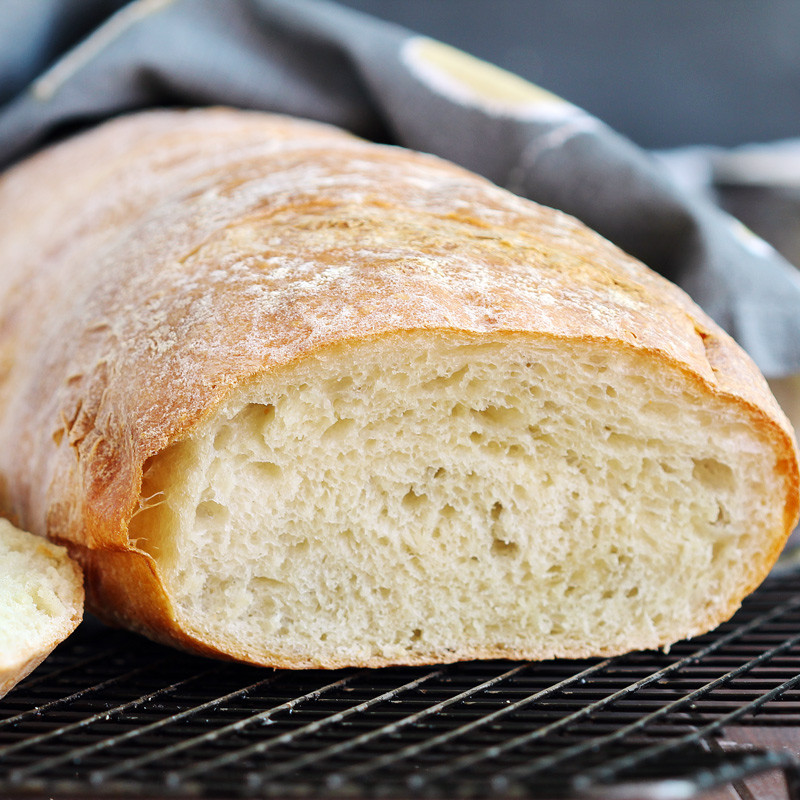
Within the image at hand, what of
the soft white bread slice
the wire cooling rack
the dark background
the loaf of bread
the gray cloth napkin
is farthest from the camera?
the dark background

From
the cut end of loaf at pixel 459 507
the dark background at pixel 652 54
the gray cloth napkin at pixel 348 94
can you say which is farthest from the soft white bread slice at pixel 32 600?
the dark background at pixel 652 54

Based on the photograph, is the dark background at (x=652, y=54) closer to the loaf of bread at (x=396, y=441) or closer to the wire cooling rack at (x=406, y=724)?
the loaf of bread at (x=396, y=441)

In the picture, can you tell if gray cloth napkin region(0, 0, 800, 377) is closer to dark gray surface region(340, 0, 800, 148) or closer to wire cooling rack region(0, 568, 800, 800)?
wire cooling rack region(0, 568, 800, 800)

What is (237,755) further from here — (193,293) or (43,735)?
(193,293)

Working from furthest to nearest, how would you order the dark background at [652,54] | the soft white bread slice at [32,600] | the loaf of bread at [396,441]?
the dark background at [652,54]
the loaf of bread at [396,441]
the soft white bread slice at [32,600]

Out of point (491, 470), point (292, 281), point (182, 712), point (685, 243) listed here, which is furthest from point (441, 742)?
point (685, 243)

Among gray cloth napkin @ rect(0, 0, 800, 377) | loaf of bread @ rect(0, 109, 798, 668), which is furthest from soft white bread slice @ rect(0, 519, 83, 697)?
gray cloth napkin @ rect(0, 0, 800, 377)

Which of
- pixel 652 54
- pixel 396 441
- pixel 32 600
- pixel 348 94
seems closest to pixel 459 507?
pixel 396 441
